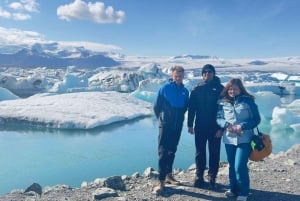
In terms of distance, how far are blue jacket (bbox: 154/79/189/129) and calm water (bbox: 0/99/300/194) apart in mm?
3309

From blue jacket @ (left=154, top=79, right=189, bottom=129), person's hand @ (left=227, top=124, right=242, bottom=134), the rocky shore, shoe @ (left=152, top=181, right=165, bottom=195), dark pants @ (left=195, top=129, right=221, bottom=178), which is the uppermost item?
blue jacket @ (left=154, top=79, right=189, bottom=129)

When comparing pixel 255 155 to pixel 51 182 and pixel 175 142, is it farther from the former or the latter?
pixel 51 182

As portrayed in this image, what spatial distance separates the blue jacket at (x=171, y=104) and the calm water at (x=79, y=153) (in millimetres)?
3309

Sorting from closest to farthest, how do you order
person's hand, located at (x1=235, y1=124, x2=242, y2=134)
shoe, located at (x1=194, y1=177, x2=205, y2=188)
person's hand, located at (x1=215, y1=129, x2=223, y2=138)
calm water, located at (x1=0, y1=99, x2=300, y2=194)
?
person's hand, located at (x1=235, y1=124, x2=242, y2=134) → person's hand, located at (x1=215, y1=129, x2=223, y2=138) → shoe, located at (x1=194, y1=177, x2=205, y2=188) → calm water, located at (x1=0, y1=99, x2=300, y2=194)

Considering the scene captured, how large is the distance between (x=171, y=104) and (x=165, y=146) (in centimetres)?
45

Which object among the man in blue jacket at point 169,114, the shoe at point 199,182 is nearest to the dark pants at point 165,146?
the man in blue jacket at point 169,114

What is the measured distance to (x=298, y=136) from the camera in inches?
499

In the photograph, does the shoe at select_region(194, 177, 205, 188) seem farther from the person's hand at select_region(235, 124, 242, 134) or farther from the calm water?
the calm water

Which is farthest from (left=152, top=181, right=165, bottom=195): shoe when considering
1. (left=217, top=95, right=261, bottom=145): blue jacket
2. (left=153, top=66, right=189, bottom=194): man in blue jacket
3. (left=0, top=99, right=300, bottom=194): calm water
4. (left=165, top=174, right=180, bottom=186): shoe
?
(left=0, top=99, right=300, bottom=194): calm water

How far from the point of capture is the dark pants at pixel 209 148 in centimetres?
399

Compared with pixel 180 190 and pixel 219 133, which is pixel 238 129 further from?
pixel 180 190

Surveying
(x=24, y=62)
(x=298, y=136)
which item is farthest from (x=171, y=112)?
(x=24, y=62)

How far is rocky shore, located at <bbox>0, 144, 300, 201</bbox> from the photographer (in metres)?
4.01

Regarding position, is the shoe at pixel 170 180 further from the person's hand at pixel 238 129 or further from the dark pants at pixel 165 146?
the person's hand at pixel 238 129
